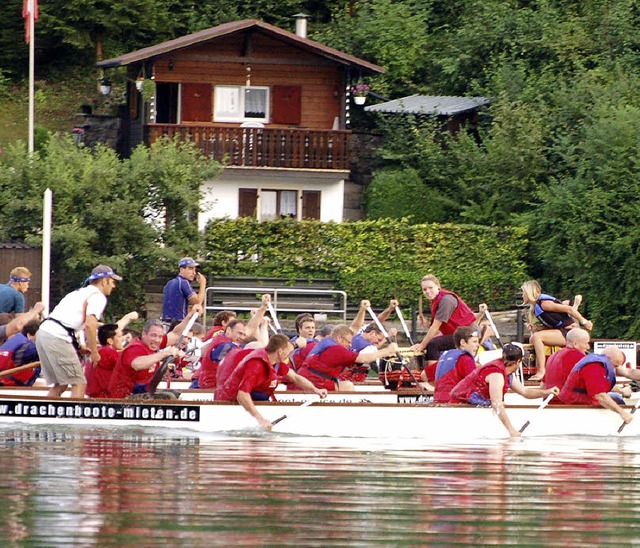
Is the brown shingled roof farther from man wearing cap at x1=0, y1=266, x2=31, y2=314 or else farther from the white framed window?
man wearing cap at x1=0, y1=266, x2=31, y2=314

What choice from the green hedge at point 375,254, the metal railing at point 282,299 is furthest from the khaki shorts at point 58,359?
the green hedge at point 375,254

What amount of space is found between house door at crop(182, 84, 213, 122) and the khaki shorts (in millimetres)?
20143

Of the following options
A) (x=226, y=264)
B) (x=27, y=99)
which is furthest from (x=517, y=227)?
(x=27, y=99)

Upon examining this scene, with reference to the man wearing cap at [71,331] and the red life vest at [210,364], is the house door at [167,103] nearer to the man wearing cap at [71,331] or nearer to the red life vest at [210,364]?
the red life vest at [210,364]

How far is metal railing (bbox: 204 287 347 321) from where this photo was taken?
31484 mm

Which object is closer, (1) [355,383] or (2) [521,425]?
(2) [521,425]

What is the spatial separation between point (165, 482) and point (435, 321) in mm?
7893

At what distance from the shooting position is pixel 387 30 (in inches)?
1590

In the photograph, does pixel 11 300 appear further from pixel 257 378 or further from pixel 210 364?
pixel 257 378

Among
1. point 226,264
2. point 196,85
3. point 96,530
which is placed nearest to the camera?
point 96,530

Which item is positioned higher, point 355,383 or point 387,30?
point 387,30

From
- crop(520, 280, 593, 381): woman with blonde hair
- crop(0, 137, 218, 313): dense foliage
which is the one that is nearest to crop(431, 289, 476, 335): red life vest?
crop(520, 280, 593, 381): woman with blonde hair

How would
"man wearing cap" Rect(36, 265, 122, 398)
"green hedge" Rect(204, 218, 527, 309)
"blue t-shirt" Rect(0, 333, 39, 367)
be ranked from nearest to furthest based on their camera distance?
"man wearing cap" Rect(36, 265, 122, 398), "blue t-shirt" Rect(0, 333, 39, 367), "green hedge" Rect(204, 218, 527, 309)

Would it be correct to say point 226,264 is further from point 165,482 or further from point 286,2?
point 165,482
